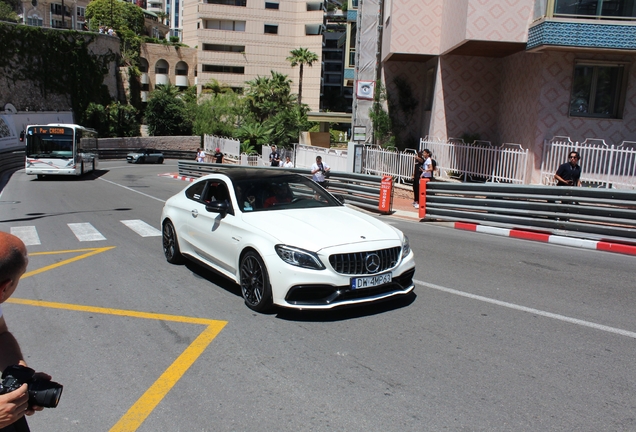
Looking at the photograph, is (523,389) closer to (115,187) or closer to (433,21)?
(433,21)

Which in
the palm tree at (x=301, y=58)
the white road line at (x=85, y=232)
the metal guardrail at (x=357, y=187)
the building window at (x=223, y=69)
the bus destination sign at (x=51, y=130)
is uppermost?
the palm tree at (x=301, y=58)

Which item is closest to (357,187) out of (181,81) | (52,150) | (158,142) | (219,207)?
(219,207)

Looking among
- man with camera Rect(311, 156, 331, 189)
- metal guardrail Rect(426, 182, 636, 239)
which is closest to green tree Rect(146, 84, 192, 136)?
man with camera Rect(311, 156, 331, 189)

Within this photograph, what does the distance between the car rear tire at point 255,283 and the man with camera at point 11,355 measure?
3.69 metres

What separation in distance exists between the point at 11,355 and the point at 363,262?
3955 mm

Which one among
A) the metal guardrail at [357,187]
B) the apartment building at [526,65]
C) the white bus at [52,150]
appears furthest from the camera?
the white bus at [52,150]

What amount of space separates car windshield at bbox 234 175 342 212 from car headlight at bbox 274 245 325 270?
47.4 inches

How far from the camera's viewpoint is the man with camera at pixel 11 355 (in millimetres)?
2135

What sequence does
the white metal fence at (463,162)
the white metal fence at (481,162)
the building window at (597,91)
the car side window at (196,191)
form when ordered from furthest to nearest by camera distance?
the white metal fence at (463,162), the white metal fence at (481,162), the building window at (597,91), the car side window at (196,191)

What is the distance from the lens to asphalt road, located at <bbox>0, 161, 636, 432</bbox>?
13.4 ft

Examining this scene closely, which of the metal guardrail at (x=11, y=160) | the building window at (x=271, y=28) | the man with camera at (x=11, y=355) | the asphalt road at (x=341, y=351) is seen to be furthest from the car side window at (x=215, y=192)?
the building window at (x=271, y=28)

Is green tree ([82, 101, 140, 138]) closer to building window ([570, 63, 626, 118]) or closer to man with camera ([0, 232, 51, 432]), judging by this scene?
building window ([570, 63, 626, 118])

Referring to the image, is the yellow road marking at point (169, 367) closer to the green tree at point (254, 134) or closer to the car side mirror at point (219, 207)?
the car side mirror at point (219, 207)

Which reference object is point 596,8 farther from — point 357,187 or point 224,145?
point 224,145
